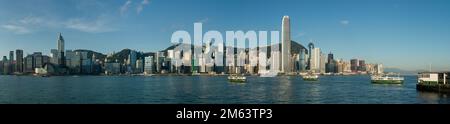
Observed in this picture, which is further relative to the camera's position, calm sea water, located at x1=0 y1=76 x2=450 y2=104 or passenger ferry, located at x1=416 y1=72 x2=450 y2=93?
passenger ferry, located at x1=416 y1=72 x2=450 y2=93

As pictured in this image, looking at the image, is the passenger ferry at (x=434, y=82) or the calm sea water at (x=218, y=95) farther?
the passenger ferry at (x=434, y=82)

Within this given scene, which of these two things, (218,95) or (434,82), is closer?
(218,95)

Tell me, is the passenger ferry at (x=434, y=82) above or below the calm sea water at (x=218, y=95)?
above

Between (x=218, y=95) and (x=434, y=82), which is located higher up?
(x=434, y=82)

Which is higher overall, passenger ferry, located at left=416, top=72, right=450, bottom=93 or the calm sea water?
passenger ferry, located at left=416, top=72, right=450, bottom=93
